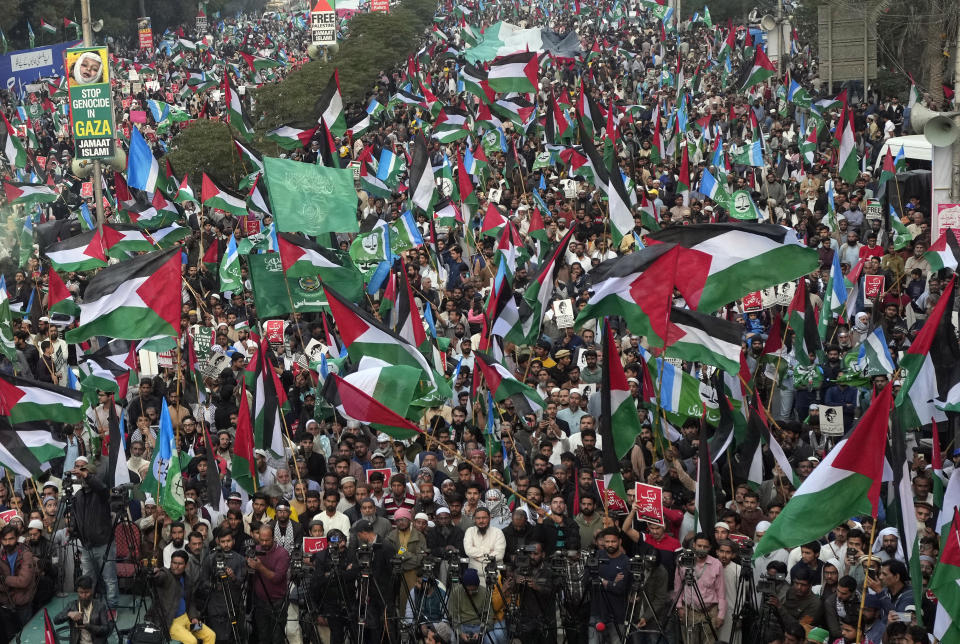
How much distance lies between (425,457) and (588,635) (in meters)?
2.70

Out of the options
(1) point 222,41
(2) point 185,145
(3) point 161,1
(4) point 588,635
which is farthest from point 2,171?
(3) point 161,1

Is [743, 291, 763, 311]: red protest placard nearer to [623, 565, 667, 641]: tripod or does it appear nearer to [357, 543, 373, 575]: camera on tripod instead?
[623, 565, 667, 641]: tripod

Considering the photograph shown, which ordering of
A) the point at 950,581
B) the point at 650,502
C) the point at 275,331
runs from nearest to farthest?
the point at 950,581 → the point at 650,502 → the point at 275,331

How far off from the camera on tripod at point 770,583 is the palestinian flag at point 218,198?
1344 cm

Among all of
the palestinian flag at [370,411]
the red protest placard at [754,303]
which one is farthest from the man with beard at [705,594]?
the red protest placard at [754,303]

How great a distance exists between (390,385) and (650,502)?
2821 millimetres

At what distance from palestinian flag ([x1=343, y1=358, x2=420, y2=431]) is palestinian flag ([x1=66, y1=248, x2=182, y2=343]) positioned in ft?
6.85

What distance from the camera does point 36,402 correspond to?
1396 centimetres

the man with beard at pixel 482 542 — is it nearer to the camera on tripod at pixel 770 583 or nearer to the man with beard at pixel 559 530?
the man with beard at pixel 559 530

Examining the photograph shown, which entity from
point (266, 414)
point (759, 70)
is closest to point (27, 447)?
point (266, 414)

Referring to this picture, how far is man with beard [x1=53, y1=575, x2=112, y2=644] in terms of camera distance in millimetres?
11758

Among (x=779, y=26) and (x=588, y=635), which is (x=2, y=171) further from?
(x=588, y=635)

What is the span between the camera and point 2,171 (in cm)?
3409

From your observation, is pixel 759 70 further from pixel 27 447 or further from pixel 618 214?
pixel 27 447
